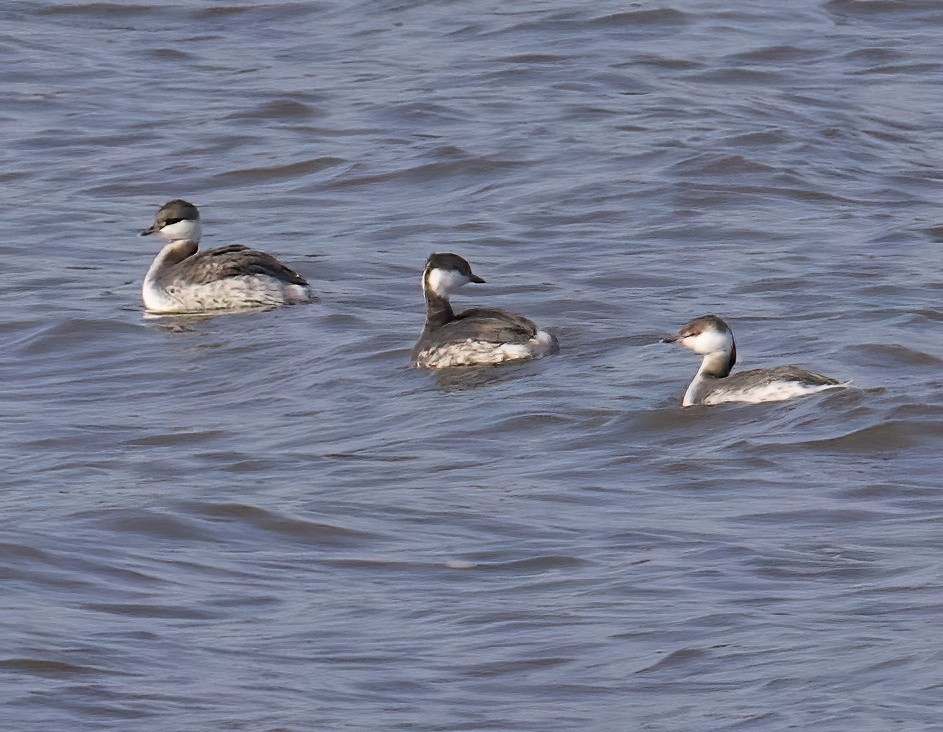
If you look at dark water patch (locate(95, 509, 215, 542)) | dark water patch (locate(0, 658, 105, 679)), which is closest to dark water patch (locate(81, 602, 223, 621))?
dark water patch (locate(0, 658, 105, 679))

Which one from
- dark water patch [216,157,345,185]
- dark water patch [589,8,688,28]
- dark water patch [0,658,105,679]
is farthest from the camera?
dark water patch [589,8,688,28]

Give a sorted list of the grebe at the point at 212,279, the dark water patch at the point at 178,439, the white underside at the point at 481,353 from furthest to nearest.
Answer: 1. the grebe at the point at 212,279
2. the white underside at the point at 481,353
3. the dark water patch at the point at 178,439

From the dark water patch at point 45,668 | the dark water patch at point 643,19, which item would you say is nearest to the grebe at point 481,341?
the dark water patch at point 45,668

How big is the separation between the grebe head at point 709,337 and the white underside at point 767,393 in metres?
0.45

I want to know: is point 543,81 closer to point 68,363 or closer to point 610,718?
point 68,363

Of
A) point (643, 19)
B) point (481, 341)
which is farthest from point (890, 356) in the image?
point (643, 19)

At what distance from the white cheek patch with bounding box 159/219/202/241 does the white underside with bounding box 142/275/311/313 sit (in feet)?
2.06

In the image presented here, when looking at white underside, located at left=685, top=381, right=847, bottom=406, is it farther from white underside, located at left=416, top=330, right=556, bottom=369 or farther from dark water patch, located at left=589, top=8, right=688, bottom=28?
dark water patch, located at left=589, top=8, right=688, bottom=28

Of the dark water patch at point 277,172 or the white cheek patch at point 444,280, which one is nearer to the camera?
the white cheek patch at point 444,280

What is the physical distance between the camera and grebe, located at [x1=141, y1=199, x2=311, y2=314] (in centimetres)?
1455

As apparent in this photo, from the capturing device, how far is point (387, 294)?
1497 cm

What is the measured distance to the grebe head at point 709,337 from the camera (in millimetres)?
11656

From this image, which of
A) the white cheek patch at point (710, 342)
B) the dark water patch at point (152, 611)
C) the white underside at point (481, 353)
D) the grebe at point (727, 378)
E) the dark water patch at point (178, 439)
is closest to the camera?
the dark water patch at point (152, 611)

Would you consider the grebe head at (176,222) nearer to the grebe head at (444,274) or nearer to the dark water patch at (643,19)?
the grebe head at (444,274)
